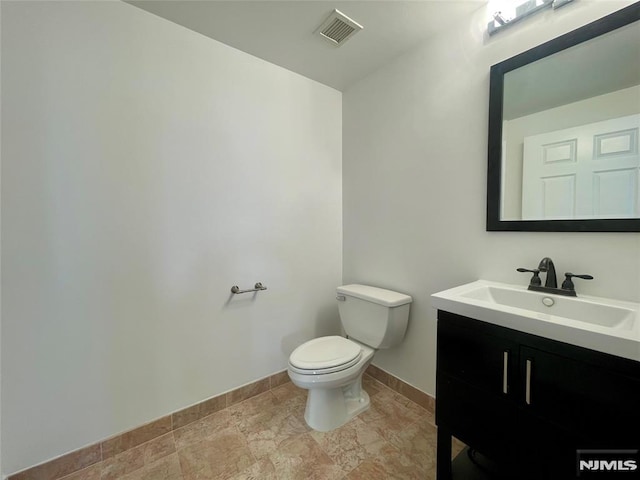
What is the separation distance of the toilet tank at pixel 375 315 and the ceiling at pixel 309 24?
1569 mm

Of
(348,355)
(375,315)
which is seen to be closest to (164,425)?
(348,355)

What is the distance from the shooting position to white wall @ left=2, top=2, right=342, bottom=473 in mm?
1171

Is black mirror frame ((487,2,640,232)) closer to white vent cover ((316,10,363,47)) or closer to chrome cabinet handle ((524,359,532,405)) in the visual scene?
chrome cabinet handle ((524,359,532,405))

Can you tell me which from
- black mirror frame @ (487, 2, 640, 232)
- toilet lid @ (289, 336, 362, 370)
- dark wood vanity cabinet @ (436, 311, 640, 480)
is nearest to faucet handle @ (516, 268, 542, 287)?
black mirror frame @ (487, 2, 640, 232)

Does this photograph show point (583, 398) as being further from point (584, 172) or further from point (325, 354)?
point (325, 354)

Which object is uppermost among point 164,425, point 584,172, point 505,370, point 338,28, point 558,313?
point 338,28

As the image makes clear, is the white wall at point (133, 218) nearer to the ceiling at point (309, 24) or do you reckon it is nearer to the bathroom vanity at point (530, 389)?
the ceiling at point (309, 24)

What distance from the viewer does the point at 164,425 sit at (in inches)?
59.4

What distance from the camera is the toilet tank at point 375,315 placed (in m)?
1.65

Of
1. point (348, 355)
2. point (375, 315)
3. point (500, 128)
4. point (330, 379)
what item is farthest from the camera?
point (375, 315)

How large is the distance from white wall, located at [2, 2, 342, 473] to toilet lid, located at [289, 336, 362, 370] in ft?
1.32

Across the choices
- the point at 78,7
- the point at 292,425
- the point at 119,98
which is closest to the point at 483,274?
the point at 292,425

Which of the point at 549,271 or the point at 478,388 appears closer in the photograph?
the point at 478,388

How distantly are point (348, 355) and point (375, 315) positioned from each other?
31cm
